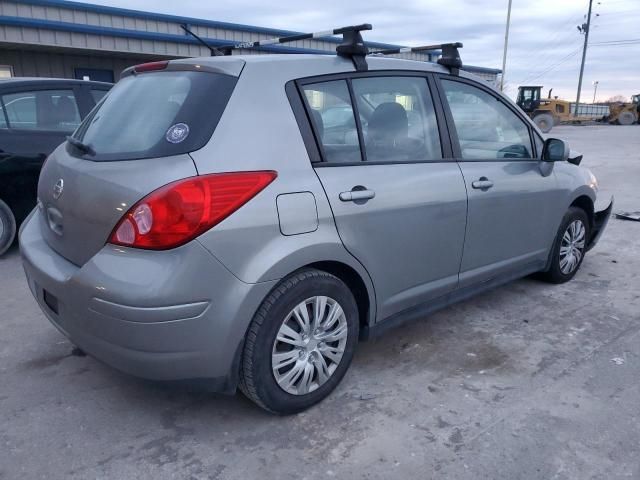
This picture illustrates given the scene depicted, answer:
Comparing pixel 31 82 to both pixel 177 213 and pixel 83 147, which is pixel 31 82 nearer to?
pixel 83 147

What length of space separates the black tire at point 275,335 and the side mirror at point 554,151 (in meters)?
2.11

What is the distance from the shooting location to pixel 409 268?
3057 mm

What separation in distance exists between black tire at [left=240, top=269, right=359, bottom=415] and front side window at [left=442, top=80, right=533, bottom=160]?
4.40 feet

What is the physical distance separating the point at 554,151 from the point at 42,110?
15.5 feet

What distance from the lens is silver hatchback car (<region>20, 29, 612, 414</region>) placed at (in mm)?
2217

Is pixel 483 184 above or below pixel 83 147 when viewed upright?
below

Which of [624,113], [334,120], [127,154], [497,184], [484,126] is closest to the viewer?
[127,154]

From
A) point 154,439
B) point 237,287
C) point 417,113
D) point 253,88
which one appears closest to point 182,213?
point 237,287

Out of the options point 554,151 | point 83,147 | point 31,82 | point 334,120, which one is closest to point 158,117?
point 83,147

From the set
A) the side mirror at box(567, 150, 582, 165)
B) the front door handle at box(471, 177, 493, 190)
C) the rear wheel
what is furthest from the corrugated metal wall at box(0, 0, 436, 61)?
the rear wheel

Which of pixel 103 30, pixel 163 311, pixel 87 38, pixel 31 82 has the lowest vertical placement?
pixel 163 311

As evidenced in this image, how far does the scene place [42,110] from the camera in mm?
5398

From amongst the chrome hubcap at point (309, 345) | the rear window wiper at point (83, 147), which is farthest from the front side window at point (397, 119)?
the rear window wiper at point (83, 147)

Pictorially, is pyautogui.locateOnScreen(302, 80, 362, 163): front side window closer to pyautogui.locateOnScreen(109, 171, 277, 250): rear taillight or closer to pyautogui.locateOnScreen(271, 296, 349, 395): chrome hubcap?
pyautogui.locateOnScreen(109, 171, 277, 250): rear taillight
